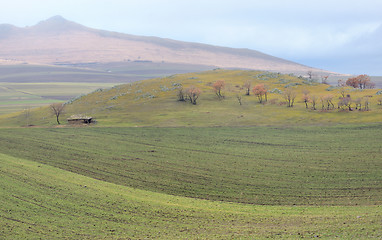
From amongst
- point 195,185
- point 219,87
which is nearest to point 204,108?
point 219,87

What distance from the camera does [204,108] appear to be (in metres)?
110

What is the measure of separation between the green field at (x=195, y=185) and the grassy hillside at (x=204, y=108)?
14.0 meters

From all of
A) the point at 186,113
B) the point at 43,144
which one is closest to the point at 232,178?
the point at 43,144

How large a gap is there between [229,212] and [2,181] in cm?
2798

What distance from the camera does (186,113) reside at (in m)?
104

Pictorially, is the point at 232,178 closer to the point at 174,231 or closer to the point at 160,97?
the point at 174,231

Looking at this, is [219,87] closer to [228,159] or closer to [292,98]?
[292,98]

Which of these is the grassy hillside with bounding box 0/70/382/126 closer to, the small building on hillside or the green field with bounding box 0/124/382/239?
the small building on hillside

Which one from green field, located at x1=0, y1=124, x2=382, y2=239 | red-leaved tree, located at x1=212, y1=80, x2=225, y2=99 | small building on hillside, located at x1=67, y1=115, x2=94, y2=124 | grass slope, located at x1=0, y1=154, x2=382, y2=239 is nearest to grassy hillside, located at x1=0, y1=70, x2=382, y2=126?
red-leaved tree, located at x1=212, y1=80, x2=225, y2=99

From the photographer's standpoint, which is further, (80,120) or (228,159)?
(80,120)

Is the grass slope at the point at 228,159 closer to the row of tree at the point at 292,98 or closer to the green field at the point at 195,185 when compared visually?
the green field at the point at 195,185

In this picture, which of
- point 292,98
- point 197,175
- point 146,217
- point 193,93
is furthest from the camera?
point 193,93

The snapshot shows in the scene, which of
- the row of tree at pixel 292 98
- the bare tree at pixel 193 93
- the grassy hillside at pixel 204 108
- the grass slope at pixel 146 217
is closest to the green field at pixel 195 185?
→ the grass slope at pixel 146 217

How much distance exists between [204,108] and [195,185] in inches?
2509
